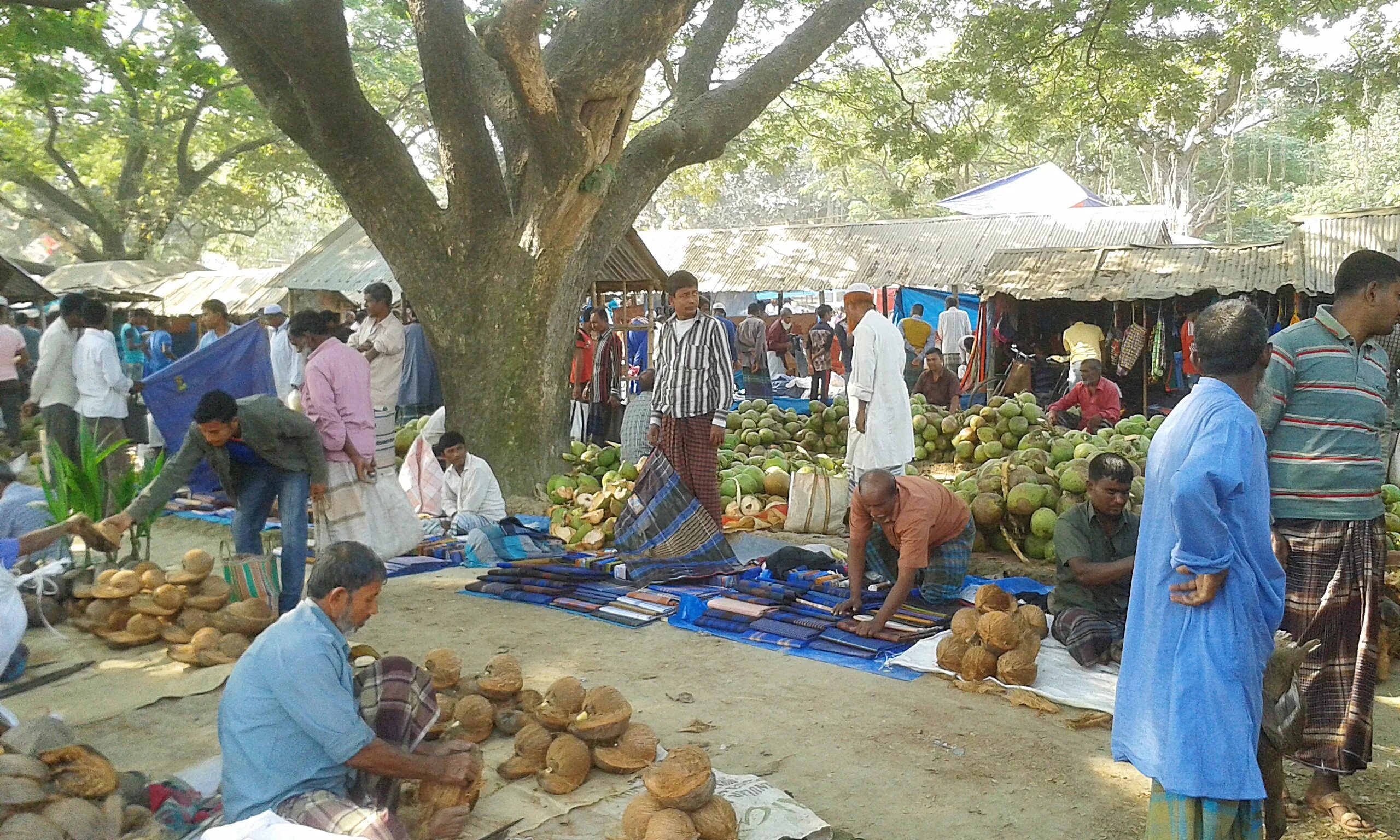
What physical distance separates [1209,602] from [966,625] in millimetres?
2335

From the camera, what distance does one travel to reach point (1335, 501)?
131 inches

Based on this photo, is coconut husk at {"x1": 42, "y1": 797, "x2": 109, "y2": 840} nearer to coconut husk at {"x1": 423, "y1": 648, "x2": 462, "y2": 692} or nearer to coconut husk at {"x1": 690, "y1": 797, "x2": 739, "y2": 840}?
coconut husk at {"x1": 423, "y1": 648, "x2": 462, "y2": 692}

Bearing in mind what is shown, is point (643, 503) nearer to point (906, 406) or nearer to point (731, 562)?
point (731, 562)

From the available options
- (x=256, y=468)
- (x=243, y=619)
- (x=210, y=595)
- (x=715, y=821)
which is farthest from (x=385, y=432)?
(x=715, y=821)

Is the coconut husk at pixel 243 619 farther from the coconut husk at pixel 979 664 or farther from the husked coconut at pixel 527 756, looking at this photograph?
the coconut husk at pixel 979 664

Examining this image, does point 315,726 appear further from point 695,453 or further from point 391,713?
point 695,453

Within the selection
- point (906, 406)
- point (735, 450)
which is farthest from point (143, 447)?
point (906, 406)

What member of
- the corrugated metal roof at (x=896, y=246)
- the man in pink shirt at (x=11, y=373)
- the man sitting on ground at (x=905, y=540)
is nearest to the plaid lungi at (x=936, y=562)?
the man sitting on ground at (x=905, y=540)

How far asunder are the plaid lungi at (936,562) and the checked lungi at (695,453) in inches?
53.6

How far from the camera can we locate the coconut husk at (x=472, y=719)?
396cm

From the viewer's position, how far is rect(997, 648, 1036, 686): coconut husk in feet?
15.1

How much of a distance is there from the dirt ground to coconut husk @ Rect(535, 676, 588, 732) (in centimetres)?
50

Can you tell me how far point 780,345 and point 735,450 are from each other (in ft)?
27.4

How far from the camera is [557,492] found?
8383 millimetres
